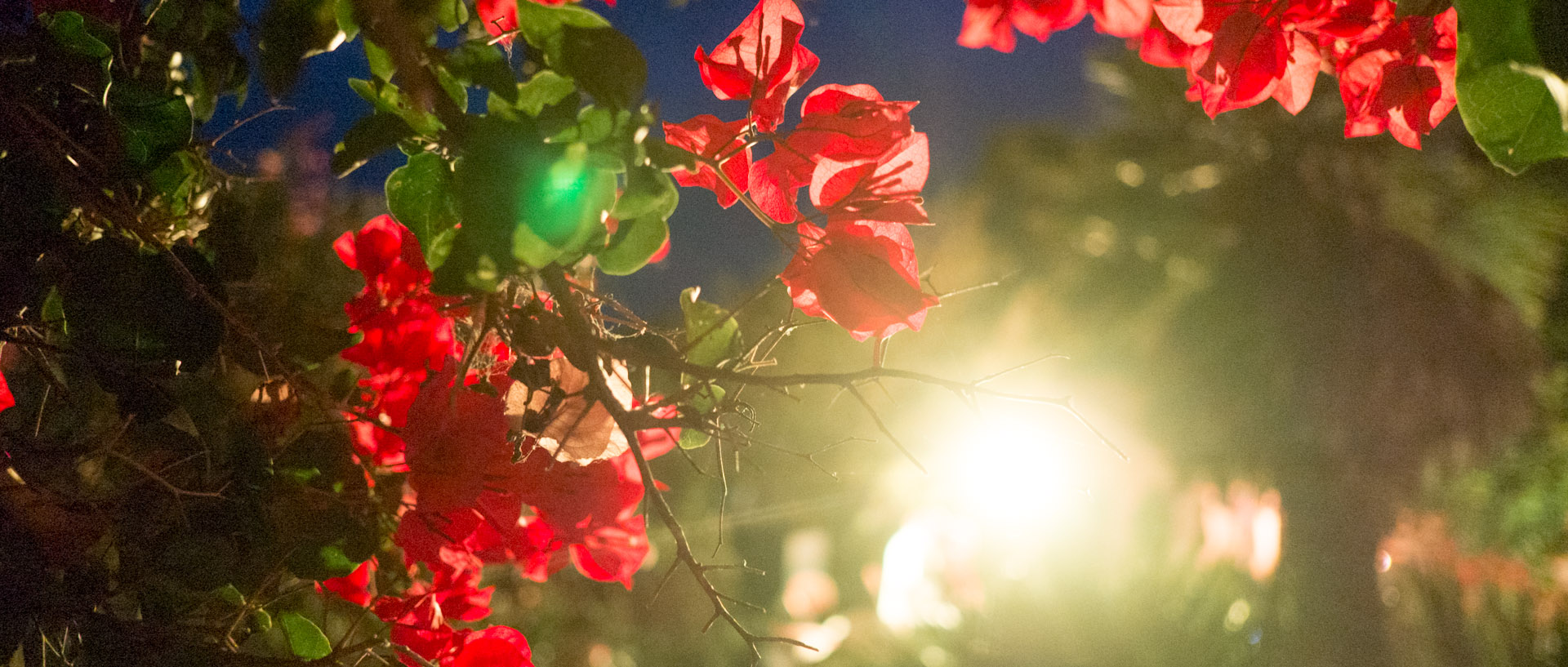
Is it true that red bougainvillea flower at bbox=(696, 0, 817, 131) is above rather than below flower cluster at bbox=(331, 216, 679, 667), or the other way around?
above

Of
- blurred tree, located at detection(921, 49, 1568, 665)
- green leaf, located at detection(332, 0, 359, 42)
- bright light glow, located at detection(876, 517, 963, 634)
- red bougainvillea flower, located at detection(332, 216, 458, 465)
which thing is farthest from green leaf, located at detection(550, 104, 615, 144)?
blurred tree, located at detection(921, 49, 1568, 665)

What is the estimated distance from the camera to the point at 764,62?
42 centimetres

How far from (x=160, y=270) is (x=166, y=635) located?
0.19 meters

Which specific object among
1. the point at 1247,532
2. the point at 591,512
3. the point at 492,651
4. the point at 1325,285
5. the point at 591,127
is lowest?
the point at 1247,532

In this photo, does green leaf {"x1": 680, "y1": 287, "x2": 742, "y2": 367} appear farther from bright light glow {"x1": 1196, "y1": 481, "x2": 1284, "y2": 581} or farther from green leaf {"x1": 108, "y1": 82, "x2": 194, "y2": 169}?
bright light glow {"x1": 1196, "y1": 481, "x2": 1284, "y2": 581}

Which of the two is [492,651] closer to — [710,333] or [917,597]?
[710,333]

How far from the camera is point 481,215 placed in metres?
0.30

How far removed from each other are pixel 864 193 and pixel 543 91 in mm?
166

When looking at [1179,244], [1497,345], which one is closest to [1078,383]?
[1179,244]

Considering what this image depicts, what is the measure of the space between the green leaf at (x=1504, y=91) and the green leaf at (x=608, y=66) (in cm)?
32

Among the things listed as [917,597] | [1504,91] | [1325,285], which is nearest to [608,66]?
[1504,91]

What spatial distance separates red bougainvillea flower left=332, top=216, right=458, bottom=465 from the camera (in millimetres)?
489

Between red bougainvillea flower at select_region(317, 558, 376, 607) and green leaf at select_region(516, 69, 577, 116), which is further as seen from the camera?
red bougainvillea flower at select_region(317, 558, 376, 607)

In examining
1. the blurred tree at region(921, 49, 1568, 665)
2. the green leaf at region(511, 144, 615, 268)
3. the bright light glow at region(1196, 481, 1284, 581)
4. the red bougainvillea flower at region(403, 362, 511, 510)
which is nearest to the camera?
the green leaf at region(511, 144, 615, 268)
